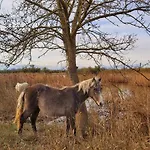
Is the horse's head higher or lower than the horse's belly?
higher

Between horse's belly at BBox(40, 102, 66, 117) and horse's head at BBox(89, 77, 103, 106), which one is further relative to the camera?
horse's belly at BBox(40, 102, 66, 117)

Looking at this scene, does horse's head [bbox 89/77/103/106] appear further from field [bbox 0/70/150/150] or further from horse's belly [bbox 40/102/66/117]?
horse's belly [bbox 40/102/66/117]

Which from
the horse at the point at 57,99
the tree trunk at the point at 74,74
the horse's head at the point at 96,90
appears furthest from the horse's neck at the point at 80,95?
the tree trunk at the point at 74,74

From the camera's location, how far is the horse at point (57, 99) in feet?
28.0

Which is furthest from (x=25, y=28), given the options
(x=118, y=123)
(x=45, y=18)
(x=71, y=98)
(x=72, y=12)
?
(x=118, y=123)

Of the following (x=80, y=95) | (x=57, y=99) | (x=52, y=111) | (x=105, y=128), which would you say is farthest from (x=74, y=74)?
(x=105, y=128)

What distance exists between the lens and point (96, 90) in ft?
28.0

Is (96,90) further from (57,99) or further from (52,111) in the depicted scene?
(52,111)

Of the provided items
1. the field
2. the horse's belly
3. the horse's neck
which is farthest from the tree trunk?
the horse's belly

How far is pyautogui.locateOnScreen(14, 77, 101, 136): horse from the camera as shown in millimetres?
8539

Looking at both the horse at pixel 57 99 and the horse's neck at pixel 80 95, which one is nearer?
the horse at pixel 57 99

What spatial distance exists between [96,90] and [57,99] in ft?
3.39

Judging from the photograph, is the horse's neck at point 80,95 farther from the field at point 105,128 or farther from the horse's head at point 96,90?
the field at point 105,128

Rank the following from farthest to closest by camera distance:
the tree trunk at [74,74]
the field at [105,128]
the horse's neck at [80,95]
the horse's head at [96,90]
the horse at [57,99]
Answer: the tree trunk at [74,74] → the horse's neck at [80,95] → the horse at [57,99] → the horse's head at [96,90] → the field at [105,128]
